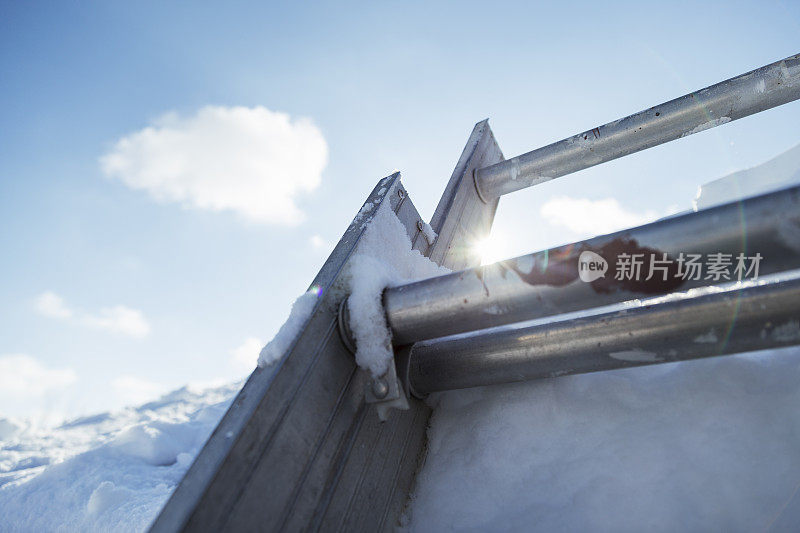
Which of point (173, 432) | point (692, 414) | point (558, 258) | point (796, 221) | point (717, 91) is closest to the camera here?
point (796, 221)

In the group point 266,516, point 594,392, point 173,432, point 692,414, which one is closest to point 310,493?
point 266,516

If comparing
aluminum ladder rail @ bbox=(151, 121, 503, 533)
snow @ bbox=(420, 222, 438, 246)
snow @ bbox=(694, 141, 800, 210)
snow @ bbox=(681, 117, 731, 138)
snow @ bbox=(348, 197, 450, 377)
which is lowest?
aluminum ladder rail @ bbox=(151, 121, 503, 533)

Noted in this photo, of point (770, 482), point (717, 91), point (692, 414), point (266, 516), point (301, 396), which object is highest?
point (717, 91)

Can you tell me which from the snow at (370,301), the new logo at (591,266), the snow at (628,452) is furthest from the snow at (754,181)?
the snow at (370,301)

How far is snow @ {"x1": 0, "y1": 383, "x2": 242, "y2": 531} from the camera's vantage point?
1681mm

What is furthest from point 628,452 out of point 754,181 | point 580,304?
point 754,181

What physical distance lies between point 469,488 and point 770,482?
0.59 meters

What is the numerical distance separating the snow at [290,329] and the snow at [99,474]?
115 centimetres

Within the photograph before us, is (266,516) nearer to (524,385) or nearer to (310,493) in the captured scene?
(310,493)

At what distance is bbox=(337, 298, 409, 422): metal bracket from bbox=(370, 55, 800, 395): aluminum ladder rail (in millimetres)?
52

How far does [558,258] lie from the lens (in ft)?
2.56

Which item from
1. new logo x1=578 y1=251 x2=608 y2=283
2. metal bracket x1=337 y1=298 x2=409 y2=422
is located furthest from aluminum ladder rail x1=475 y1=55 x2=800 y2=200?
metal bracket x1=337 y1=298 x2=409 y2=422

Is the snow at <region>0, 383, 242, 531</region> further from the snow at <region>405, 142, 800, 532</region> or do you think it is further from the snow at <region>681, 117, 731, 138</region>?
the snow at <region>681, 117, 731, 138</region>

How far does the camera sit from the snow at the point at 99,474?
5.51 ft
